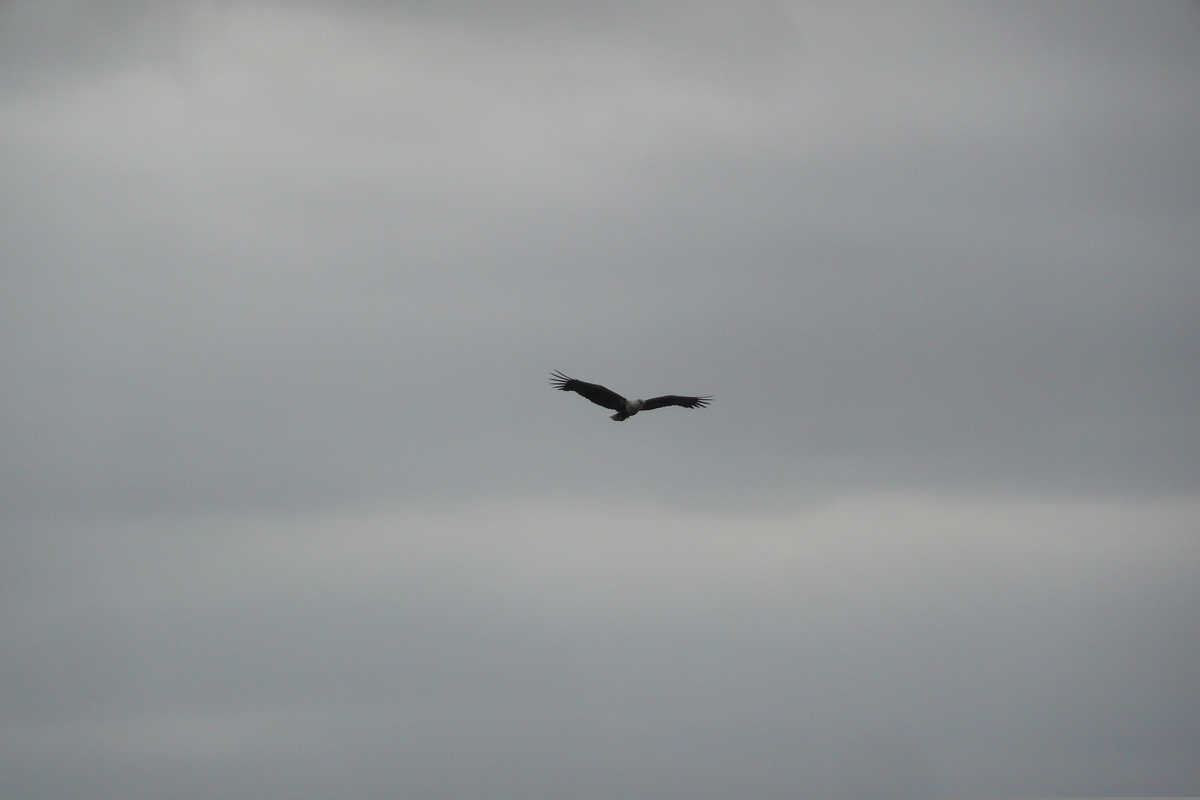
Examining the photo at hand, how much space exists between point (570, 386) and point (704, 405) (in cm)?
515

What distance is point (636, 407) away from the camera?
200ft

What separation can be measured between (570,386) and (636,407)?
6.94 ft

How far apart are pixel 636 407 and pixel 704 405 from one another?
3.48 m

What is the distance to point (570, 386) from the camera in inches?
2392

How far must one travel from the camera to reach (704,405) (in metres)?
63.7
